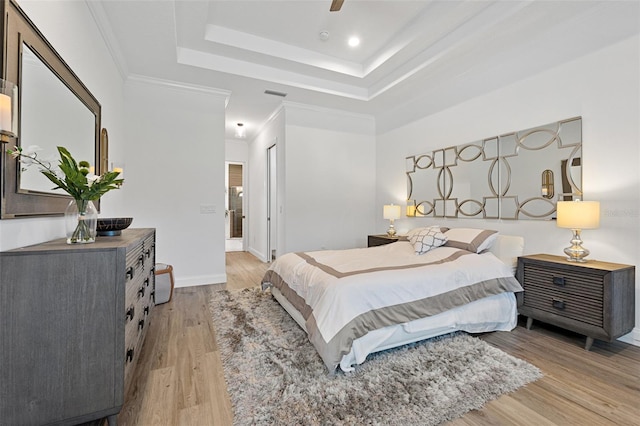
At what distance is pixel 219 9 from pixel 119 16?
89 cm

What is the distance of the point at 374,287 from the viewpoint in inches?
83.0

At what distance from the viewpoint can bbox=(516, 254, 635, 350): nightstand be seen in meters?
2.18

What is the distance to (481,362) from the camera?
6.77 feet

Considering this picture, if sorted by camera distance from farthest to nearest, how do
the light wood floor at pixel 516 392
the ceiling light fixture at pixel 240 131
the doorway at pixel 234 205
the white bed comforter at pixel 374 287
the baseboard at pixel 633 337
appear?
the doorway at pixel 234 205
the ceiling light fixture at pixel 240 131
the baseboard at pixel 633 337
the white bed comforter at pixel 374 287
the light wood floor at pixel 516 392

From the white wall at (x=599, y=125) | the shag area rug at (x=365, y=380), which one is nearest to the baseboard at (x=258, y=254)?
the shag area rug at (x=365, y=380)

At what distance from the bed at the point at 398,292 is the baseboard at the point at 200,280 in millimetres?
1362

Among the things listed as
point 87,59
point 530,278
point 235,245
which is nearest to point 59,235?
point 87,59

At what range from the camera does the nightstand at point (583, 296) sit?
2.18m

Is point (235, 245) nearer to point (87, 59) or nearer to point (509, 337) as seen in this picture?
point (87, 59)

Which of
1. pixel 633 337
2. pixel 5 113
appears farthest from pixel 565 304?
pixel 5 113

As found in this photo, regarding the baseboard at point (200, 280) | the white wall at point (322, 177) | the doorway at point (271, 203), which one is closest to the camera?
the baseboard at point (200, 280)

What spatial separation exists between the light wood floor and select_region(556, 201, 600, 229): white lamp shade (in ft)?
3.22

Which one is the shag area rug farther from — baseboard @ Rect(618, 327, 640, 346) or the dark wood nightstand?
the dark wood nightstand

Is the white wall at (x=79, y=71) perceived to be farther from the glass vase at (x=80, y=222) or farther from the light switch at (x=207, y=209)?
the light switch at (x=207, y=209)
